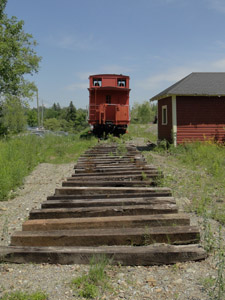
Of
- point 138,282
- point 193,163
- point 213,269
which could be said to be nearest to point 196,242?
point 213,269

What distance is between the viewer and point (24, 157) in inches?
441

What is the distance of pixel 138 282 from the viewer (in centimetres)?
294

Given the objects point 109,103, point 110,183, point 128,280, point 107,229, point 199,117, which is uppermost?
point 109,103

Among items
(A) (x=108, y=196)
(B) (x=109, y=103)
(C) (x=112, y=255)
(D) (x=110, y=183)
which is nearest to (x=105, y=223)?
(C) (x=112, y=255)

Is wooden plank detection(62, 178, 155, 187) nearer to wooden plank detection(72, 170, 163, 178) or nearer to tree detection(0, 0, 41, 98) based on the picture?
wooden plank detection(72, 170, 163, 178)

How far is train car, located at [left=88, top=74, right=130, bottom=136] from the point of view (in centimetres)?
1734

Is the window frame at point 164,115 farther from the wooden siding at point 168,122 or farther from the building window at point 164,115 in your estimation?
the wooden siding at point 168,122

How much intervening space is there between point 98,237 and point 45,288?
98 cm

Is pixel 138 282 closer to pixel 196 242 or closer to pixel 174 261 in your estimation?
pixel 174 261

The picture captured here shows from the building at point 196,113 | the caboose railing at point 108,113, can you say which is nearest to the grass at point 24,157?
the caboose railing at point 108,113

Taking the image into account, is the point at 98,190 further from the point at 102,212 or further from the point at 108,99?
the point at 108,99

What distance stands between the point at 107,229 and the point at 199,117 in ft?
41.5

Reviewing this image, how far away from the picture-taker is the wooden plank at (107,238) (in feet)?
11.9

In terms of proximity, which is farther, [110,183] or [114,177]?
[114,177]
